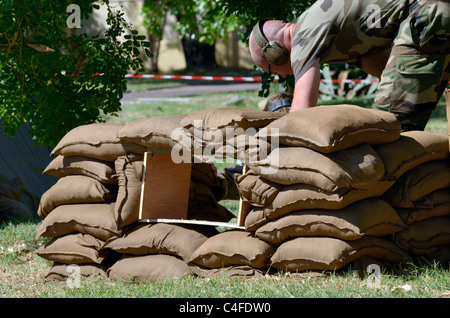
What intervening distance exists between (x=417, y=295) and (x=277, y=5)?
13.6ft

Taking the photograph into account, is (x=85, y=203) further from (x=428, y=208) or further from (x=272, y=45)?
(x=428, y=208)

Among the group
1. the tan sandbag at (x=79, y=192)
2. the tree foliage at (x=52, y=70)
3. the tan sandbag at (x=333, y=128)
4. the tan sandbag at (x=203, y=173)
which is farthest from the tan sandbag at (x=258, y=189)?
the tree foliage at (x=52, y=70)

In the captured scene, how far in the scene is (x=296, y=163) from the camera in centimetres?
418

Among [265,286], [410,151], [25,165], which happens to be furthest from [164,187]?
[25,165]

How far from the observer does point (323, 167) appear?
4066mm

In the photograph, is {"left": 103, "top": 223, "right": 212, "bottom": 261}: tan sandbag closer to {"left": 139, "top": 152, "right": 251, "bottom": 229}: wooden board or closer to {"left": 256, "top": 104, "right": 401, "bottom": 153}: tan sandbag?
{"left": 139, "top": 152, "right": 251, "bottom": 229}: wooden board

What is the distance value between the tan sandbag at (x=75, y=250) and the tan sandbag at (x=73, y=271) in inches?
1.6

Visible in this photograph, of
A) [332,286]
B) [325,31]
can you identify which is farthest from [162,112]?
[332,286]

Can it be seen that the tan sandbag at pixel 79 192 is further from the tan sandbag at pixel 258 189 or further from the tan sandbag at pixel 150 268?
the tan sandbag at pixel 258 189

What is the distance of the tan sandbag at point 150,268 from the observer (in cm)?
482

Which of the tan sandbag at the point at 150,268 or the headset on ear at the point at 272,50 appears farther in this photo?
the headset on ear at the point at 272,50

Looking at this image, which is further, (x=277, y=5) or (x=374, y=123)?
(x=277, y=5)

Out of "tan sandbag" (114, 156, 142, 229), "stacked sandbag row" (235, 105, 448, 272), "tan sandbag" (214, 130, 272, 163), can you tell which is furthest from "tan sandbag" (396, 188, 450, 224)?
"tan sandbag" (114, 156, 142, 229)

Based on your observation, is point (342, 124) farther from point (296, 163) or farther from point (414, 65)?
point (414, 65)
